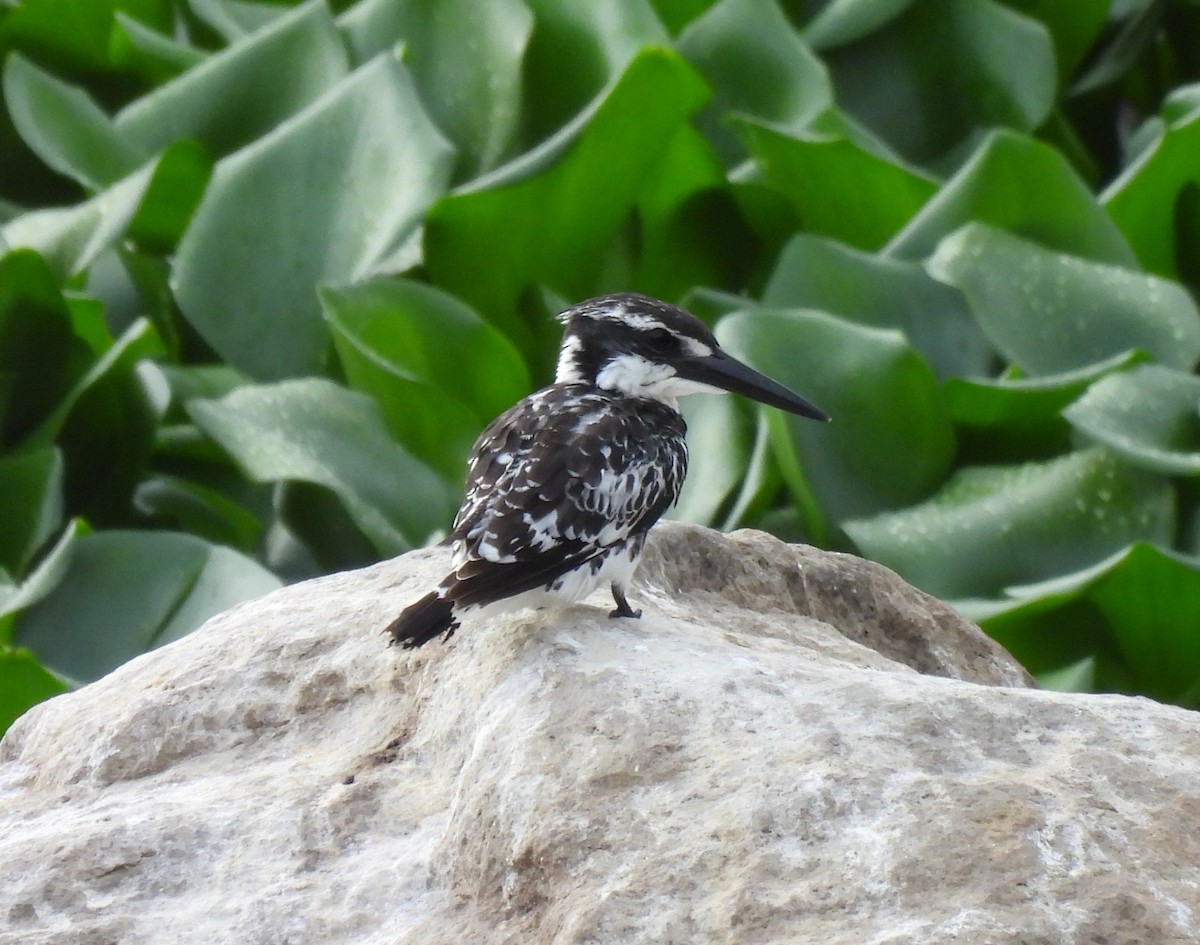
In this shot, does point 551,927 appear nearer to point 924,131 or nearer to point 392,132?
point 392,132

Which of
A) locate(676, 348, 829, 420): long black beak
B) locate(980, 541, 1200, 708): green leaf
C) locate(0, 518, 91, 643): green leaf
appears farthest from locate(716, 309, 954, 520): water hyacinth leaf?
locate(0, 518, 91, 643): green leaf

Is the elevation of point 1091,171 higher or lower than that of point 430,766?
lower

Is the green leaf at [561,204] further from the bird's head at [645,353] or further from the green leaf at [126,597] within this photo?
the bird's head at [645,353]

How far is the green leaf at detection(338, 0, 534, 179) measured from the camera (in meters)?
5.89

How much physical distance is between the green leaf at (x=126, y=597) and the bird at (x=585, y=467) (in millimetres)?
1289

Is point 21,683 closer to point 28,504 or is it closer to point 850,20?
point 28,504

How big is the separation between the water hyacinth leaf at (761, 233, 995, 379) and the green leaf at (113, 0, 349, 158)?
1764 mm

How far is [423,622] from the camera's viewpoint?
2.89 m

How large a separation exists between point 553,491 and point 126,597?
1788 mm

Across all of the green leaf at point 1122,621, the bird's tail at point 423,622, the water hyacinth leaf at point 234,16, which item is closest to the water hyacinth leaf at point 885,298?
the green leaf at point 1122,621

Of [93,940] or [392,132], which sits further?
[392,132]

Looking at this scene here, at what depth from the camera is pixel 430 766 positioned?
2.88m

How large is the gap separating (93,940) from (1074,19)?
5524mm

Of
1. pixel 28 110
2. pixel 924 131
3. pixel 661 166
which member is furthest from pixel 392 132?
pixel 924 131
